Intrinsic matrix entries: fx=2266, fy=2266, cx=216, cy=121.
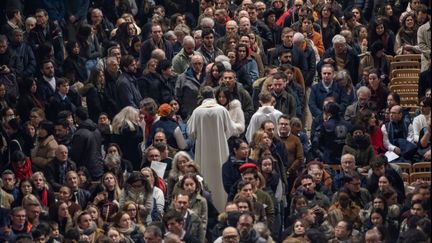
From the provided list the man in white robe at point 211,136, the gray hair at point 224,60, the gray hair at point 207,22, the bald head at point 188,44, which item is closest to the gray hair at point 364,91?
the gray hair at point 224,60

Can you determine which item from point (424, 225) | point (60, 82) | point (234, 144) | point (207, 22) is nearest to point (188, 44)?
point (207, 22)

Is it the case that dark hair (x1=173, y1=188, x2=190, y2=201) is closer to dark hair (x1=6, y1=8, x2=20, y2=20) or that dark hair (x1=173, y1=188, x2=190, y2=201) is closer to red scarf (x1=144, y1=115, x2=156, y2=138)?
red scarf (x1=144, y1=115, x2=156, y2=138)

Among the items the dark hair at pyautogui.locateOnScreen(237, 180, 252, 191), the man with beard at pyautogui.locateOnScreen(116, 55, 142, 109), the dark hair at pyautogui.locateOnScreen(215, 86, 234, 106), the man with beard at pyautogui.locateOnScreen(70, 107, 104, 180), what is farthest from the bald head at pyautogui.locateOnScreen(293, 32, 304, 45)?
the dark hair at pyautogui.locateOnScreen(237, 180, 252, 191)

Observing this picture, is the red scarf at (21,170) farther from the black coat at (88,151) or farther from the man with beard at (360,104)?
the man with beard at (360,104)

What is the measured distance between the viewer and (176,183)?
29453 millimetres

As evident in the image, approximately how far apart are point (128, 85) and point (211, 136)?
2.70m

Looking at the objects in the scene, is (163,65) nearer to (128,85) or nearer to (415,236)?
(128,85)

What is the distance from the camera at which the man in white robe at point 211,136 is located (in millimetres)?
30594

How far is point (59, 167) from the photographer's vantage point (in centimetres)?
3064

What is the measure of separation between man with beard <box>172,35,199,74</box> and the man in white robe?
10.4 feet

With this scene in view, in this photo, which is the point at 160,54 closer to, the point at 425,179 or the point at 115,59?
the point at 115,59

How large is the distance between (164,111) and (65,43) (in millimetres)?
5278

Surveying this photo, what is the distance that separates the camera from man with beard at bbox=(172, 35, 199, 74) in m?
34.0

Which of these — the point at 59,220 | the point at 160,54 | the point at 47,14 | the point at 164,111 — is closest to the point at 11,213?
the point at 59,220
